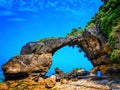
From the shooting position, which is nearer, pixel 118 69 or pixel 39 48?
pixel 118 69

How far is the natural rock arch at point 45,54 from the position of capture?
73.7ft

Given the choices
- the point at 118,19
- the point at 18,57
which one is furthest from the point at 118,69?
the point at 18,57

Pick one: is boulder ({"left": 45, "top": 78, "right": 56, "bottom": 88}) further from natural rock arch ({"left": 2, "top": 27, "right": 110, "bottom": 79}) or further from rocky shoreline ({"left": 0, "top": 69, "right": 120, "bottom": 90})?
natural rock arch ({"left": 2, "top": 27, "right": 110, "bottom": 79})

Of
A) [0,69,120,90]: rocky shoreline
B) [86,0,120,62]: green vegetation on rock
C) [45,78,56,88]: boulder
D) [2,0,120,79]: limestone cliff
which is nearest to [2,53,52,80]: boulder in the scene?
[2,0,120,79]: limestone cliff

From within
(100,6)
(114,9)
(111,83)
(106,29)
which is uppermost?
(100,6)

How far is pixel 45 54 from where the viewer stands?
23.8m

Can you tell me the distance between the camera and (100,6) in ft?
90.2

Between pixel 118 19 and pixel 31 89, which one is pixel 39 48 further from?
pixel 118 19

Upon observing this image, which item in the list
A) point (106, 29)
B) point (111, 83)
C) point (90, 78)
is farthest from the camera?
point (106, 29)

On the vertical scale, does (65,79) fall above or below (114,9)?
below

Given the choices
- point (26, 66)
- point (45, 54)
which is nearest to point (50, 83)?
point (26, 66)

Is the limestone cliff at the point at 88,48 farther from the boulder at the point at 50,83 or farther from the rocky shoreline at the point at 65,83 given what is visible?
the boulder at the point at 50,83

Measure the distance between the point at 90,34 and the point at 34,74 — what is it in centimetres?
613

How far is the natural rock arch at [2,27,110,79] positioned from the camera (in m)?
22.5
